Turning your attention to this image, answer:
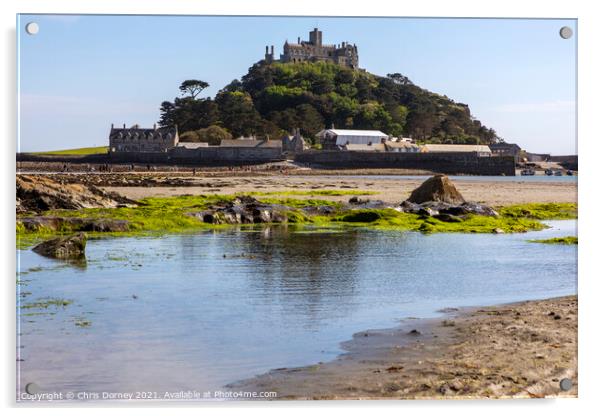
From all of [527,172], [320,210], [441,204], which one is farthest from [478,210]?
[527,172]

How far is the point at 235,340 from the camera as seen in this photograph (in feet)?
24.5

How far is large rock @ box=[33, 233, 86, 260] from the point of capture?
1208 cm

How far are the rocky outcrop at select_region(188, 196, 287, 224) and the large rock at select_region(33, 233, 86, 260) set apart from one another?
6.07 m

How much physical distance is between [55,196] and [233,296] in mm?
9900

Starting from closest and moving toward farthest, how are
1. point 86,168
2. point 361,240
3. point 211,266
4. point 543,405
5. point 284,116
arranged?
point 543,405, point 211,266, point 361,240, point 86,168, point 284,116

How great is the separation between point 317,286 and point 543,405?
4.43m

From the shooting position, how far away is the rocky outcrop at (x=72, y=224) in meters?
14.3

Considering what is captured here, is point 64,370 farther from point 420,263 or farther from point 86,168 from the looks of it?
point 86,168

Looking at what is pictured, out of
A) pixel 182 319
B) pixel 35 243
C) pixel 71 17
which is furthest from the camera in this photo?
pixel 35 243

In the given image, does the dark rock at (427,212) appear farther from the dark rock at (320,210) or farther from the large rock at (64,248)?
the large rock at (64,248)

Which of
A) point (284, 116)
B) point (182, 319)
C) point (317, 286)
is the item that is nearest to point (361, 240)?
point (317, 286)

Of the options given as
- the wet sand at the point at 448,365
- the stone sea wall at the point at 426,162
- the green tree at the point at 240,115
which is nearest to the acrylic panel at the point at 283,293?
the wet sand at the point at 448,365

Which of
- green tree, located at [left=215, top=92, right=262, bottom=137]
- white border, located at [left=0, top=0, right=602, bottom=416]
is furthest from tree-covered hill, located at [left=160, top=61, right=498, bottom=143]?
white border, located at [left=0, top=0, right=602, bottom=416]

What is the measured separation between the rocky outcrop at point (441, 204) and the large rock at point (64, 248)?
9880 mm
